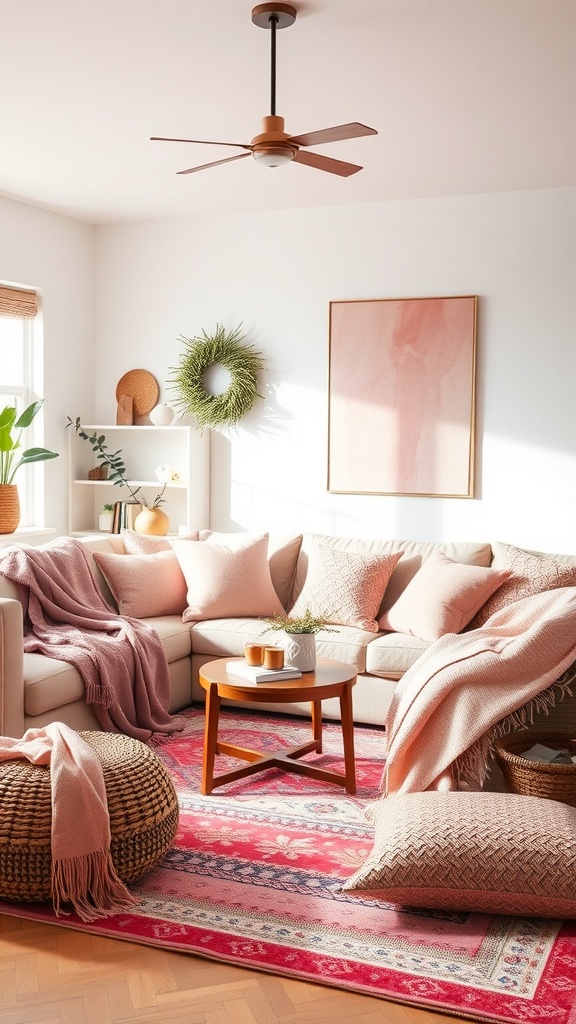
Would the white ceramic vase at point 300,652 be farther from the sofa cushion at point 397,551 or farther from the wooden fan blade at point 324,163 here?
the wooden fan blade at point 324,163

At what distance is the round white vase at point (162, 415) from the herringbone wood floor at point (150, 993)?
411cm

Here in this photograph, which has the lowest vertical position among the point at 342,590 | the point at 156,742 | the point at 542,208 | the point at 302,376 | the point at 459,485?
the point at 156,742

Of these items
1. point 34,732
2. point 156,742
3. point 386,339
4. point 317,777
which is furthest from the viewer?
point 386,339

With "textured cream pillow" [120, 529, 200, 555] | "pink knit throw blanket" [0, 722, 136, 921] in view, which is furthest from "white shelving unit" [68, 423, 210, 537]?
"pink knit throw blanket" [0, 722, 136, 921]

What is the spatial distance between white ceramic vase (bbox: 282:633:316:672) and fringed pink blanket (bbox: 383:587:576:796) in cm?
48

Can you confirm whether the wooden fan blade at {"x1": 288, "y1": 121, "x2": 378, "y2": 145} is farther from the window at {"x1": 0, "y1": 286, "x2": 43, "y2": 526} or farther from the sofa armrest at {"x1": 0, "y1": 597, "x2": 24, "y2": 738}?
the window at {"x1": 0, "y1": 286, "x2": 43, "y2": 526}

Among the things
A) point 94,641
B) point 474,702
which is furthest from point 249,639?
point 474,702

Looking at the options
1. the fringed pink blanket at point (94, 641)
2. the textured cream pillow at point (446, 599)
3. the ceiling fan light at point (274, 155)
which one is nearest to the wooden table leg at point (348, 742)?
the textured cream pillow at point (446, 599)

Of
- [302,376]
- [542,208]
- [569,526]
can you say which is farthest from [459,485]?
[542,208]

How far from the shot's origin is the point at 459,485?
Result: 18.7 ft

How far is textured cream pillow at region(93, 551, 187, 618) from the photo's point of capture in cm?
487

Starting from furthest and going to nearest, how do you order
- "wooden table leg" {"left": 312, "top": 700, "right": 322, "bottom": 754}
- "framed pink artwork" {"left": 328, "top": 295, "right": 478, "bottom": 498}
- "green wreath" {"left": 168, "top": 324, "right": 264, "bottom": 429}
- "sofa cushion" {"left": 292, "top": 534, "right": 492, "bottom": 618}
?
"green wreath" {"left": 168, "top": 324, "right": 264, "bottom": 429}, "framed pink artwork" {"left": 328, "top": 295, "right": 478, "bottom": 498}, "sofa cushion" {"left": 292, "top": 534, "right": 492, "bottom": 618}, "wooden table leg" {"left": 312, "top": 700, "right": 322, "bottom": 754}

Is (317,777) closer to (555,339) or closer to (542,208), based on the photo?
(555,339)

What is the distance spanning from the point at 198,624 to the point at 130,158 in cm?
238
